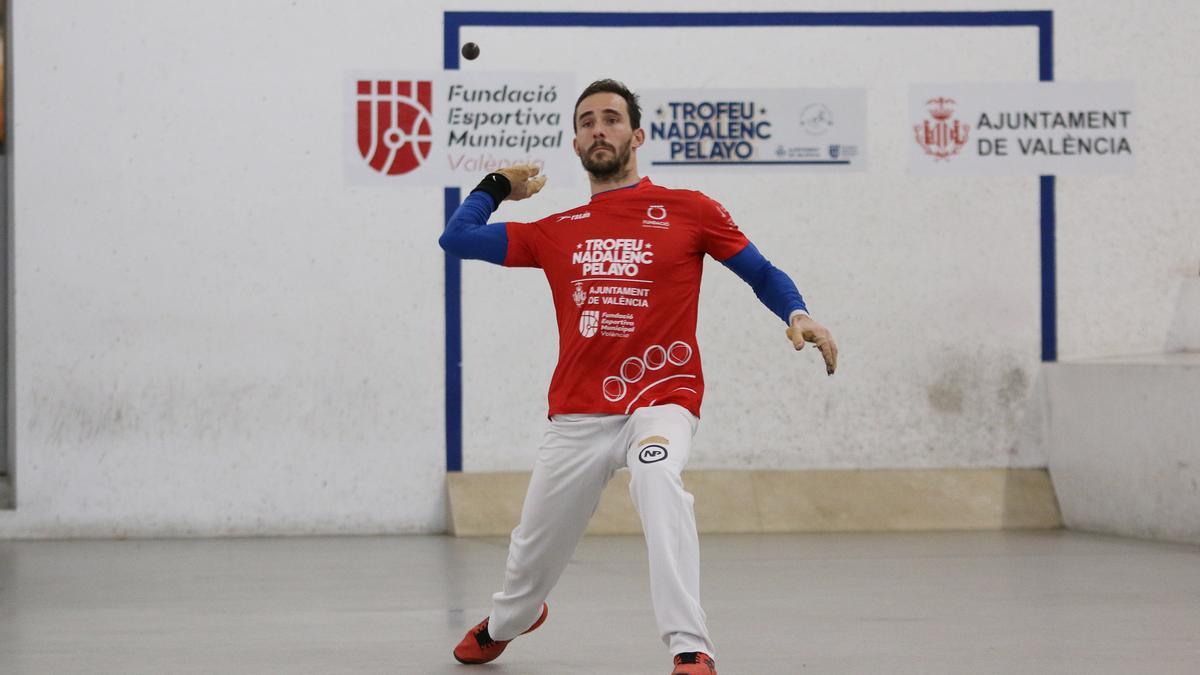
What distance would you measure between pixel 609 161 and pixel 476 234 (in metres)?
0.45

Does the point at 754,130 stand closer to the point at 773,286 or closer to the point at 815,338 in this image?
the point at 773,286

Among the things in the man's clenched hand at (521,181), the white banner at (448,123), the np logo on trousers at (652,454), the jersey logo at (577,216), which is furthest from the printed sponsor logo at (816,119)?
the np logo on trousers at (652,454)

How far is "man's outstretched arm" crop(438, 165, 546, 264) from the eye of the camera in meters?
4.18

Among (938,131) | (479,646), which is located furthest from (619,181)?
(938,131)

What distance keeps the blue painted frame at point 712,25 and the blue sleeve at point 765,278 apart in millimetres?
4155

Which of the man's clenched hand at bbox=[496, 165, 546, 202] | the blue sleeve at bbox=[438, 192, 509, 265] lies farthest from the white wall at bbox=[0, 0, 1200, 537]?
the blue sleeve at bbox=[438, 192, 509, 265]

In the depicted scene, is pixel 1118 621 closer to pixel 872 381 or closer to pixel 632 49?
pixel 872 381

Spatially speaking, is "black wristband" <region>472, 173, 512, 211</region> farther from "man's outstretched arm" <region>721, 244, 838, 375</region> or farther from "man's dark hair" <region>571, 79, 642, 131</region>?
"man's outstretched arm" <region>721, 244, 838, 375</region>

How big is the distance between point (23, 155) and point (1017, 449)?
5.99 metres

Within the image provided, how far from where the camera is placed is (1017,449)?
8281 millimetres

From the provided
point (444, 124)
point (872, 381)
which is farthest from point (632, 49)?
point (872, 381)

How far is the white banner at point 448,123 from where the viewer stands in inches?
319

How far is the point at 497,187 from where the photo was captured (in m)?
4.29

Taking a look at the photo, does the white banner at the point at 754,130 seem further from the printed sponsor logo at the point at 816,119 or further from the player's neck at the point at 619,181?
the player's neck at the point at 619,181
